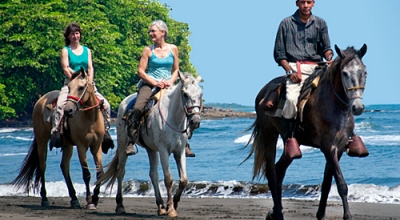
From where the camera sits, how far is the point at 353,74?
9.70 m

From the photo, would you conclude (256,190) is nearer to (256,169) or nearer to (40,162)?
(40,162)

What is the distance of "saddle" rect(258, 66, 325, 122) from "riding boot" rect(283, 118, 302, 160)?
0.72 ft

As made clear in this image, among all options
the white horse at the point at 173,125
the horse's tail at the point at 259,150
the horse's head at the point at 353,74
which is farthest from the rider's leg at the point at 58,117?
the horse's head at the point at 353,74

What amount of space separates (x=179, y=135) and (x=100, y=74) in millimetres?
51737

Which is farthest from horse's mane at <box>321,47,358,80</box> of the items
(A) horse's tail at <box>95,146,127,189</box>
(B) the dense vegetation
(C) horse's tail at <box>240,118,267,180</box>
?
(B) the dense vegetation

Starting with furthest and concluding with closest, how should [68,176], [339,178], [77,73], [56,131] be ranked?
[68,176], [56,131], [77,73], [339,178]

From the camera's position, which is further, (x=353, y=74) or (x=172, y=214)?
(x=172, y=214)

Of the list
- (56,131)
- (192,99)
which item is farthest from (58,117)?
(192,99)

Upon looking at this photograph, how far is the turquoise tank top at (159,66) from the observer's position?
12.2m

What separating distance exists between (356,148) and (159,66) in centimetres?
327

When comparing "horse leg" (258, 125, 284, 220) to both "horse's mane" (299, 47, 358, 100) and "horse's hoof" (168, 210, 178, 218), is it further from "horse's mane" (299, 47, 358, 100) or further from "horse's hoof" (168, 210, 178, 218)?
"horse's hoof" (168, 210, 178, 218)

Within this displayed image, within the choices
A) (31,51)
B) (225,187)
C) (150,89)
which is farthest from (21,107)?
(150,89)

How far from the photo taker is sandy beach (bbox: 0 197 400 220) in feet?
40.0

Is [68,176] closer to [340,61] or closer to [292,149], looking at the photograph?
[292,149]
